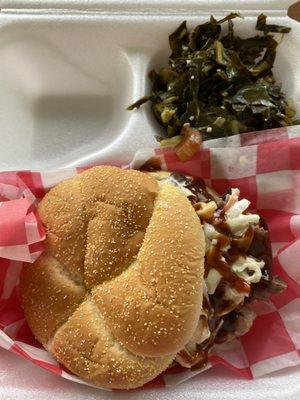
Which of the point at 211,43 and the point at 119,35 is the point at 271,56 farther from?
the point at 119,35

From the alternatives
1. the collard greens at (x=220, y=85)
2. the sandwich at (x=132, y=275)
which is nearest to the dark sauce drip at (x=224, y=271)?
the sandwich at (x=132, y=275)

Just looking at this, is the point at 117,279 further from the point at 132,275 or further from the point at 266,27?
the point at 266,27

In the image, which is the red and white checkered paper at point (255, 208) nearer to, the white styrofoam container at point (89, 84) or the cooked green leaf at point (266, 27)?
the white styrofoam container at point (89, 84)

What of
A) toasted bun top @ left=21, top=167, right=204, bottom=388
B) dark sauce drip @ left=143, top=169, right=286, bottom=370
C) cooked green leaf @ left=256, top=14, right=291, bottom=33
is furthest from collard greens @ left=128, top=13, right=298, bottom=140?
toasted bun top @ left=21, top=167, right=204, bottom=388

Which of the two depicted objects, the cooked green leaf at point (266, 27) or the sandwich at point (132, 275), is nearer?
the sandwich at point (132, 275)

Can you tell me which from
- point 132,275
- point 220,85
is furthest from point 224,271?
point 220,85
